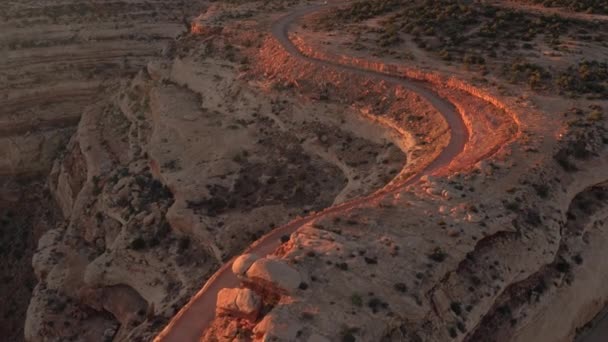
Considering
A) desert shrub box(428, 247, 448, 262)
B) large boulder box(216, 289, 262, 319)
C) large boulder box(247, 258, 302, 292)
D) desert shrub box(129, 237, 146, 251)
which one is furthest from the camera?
desert shrub box(129, 237, 146, 251)

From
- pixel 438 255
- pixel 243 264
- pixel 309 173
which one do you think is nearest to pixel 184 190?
pixel 309 173

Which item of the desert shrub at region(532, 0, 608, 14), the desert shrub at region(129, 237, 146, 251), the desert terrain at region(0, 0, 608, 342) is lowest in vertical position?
the desert shrub at region(129, 237, 146, 251)

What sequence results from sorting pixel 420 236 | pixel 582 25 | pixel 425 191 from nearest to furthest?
pixel 420 236
pixel 425 191
pixel 582 25

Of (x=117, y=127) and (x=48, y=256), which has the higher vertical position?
(x=117, y=127)

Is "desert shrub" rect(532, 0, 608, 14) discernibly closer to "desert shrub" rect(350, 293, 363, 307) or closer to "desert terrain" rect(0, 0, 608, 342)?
"desert terrain" rect(0, 0, 608, 342)

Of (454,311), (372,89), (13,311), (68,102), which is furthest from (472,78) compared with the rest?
(68,102)

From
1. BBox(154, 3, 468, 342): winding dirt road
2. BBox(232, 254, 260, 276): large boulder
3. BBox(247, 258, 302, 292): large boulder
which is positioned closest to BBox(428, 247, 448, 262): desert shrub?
BBox(154, 3, 468, 342): winding dirt road

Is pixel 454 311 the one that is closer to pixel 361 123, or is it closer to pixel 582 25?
pixel 361 123
